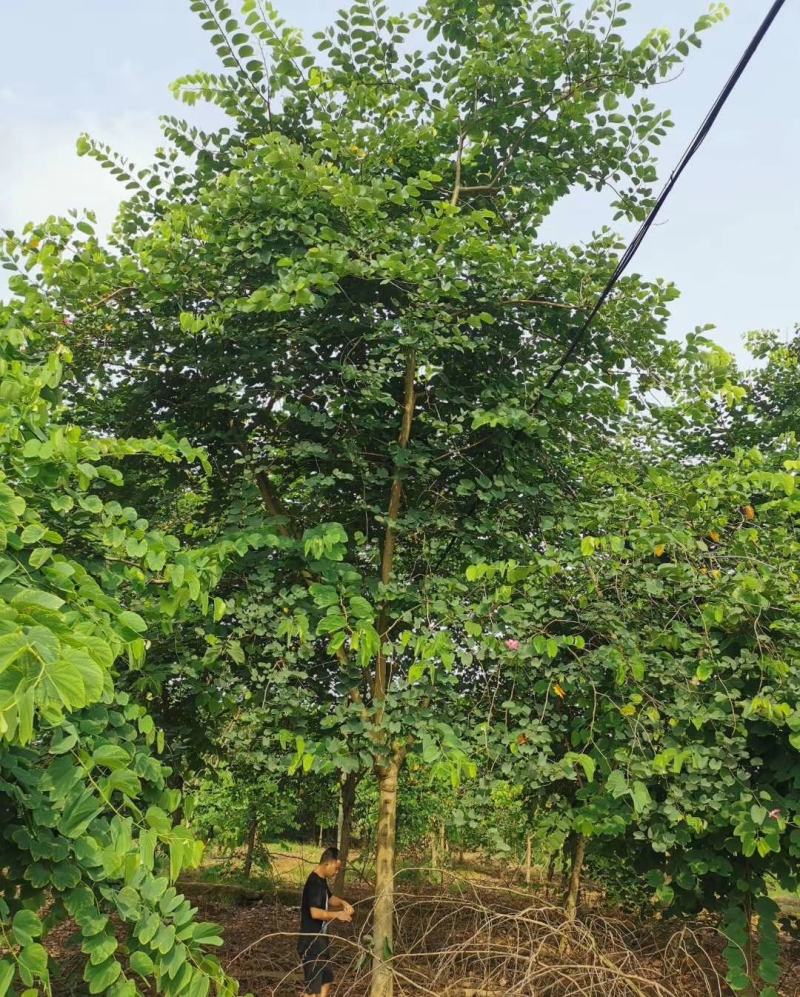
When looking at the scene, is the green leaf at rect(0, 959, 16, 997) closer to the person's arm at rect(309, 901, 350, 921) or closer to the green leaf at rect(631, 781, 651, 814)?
the green leaf at rect(631, 781, 651, 814)

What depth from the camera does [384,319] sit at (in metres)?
4.93

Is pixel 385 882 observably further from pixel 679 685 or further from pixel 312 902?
pixel 679 685

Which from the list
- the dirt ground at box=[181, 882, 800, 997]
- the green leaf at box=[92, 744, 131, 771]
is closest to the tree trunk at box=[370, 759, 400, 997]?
the dirt ground at box=[181, 882, 800, 997]

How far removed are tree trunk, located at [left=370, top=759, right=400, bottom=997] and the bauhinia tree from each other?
0.01 metres

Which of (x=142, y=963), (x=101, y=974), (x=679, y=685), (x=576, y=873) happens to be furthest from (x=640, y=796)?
(x=576, y=873)

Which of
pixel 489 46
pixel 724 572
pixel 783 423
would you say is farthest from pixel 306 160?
pixel 783 423

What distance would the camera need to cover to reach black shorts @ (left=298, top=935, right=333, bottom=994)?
4480 mm

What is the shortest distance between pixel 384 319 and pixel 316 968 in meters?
3.75

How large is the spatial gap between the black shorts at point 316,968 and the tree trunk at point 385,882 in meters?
0.28

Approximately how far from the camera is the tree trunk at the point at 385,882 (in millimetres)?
4348

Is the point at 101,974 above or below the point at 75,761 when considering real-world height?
below

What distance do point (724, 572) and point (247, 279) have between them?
3.07m

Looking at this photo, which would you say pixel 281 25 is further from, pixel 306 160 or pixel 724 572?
pixel 724 572

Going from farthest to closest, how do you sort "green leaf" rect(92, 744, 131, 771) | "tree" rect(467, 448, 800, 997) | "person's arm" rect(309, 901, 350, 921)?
"person's arm" rect(309, 901, 350, 921), "tree" rect(467, 448, 800, 997), "green leaf" rect(92, 744, 131, 771)
